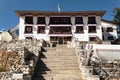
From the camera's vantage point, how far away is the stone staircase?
16.1 m

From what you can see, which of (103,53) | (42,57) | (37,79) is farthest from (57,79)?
(103,53)

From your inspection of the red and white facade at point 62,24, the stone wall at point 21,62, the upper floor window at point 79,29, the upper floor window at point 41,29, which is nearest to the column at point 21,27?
the red and white facade at point 62,24

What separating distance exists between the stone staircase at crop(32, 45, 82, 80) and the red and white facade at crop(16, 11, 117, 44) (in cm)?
2438

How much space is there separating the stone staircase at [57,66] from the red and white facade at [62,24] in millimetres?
24375

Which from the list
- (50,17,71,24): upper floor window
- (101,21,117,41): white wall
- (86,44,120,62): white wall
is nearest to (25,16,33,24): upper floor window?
(50,17,71,24): upper floor window

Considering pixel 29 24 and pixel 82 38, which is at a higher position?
pixel 29 24

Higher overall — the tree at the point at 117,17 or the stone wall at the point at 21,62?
the tree at the point at 117,17

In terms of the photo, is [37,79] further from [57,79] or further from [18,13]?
[18,13]

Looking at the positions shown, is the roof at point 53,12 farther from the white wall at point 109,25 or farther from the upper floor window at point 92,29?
the white wall at point 109,25

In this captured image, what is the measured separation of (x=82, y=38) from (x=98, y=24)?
438 centimetres

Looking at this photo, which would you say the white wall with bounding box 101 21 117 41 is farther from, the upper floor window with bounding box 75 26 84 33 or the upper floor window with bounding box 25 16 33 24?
the upper floor window with bounding box 25 16 33 24

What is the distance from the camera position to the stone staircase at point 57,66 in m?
16.1

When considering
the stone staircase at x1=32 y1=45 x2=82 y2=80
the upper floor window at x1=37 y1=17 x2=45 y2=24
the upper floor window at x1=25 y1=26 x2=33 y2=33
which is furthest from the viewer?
the upper floor window at x1=37 y1=17 x2=45 y2=24

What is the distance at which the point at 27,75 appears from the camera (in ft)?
47.9
